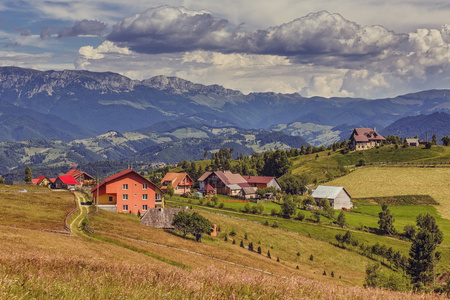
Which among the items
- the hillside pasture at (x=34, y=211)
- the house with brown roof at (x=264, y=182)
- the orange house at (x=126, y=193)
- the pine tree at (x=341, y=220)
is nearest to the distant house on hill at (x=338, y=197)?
the house with brown roof at (x=264, y=182)

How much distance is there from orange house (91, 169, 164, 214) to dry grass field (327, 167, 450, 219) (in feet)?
289

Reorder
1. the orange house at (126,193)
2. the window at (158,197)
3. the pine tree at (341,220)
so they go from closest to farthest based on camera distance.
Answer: the orange house at (126,193), the window at (158,197), the pine tree at (341,220)

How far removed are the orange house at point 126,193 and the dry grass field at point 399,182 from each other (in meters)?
88.2

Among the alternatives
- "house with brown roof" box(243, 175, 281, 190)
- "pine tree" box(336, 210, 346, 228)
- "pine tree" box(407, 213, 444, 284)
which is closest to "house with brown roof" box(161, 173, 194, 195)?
"house with brown roof" box(243, 175, 281, 190)

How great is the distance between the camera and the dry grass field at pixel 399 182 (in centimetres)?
15438

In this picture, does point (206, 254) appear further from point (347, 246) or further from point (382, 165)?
point (382, 165)

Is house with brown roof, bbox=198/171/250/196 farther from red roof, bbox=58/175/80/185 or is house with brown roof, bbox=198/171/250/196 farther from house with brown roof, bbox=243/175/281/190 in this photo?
red roof, bbox=58/175/80/185

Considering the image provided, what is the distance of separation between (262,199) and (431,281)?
88.0m

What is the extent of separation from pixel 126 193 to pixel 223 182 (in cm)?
→ 8365

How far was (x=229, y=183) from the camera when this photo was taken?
7032 inches

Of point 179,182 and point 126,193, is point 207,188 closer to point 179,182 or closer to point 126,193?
point 179,182

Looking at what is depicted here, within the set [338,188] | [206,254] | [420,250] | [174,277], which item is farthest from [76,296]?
[338,188]

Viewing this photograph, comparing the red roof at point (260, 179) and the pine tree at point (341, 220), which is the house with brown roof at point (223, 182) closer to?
the red roof at point (260, 179)

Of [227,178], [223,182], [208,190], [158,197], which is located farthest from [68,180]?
[227,178]
